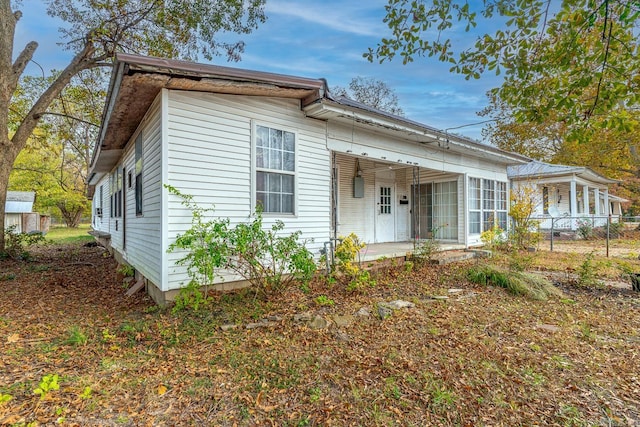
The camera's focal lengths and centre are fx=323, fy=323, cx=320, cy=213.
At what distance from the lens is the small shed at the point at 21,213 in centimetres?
2048

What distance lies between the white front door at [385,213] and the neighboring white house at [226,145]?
6.65 ft

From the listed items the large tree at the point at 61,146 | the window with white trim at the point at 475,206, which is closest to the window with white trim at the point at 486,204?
the window with white trim at the point at 475,206

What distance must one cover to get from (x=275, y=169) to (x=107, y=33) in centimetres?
723

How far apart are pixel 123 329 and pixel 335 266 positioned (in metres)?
3.31

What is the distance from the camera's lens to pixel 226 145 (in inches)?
200

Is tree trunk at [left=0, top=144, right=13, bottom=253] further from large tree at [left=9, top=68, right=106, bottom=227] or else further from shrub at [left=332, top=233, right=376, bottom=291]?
shrub at [left=332, top=233, right=376, bottom=291]

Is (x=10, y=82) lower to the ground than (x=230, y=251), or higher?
higher

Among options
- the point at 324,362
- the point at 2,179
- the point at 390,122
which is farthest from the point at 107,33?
the point at 324,362

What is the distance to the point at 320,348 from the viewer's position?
3.44 m

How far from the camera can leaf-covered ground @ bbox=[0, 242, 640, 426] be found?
241cm

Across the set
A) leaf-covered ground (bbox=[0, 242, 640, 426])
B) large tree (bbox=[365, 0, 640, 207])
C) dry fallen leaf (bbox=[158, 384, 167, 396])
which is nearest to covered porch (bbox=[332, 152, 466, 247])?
leaf-covered ground (bbox=[0, 242, 640, 426])

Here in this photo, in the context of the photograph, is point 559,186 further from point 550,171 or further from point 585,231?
point 585,231

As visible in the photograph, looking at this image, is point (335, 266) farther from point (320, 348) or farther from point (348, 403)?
point (348, 403)

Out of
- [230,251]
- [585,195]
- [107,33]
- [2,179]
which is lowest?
[230,251]
